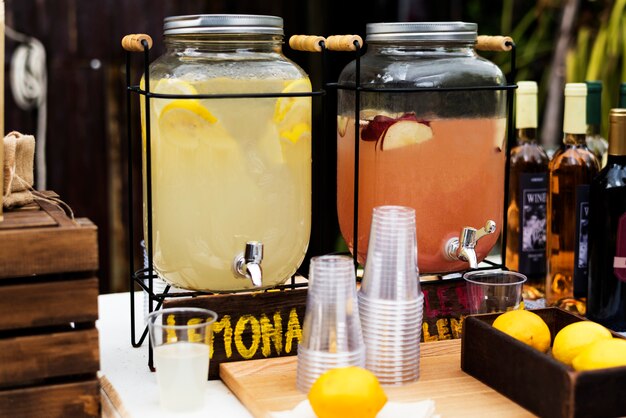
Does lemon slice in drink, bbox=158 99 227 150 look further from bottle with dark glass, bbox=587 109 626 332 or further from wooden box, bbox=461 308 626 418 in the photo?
bottle with dark glass, bbox=587 109 626 332

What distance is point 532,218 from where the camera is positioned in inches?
60.2

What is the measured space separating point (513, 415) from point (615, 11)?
5.32 ft

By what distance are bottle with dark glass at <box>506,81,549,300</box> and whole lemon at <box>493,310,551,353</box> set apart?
37 centimetres

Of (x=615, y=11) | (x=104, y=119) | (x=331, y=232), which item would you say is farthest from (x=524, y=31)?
(x=104, y=119)

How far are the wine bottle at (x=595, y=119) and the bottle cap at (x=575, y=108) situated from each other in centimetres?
7

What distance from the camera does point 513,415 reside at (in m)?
1.07

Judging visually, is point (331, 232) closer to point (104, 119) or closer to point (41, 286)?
point (104, 119)

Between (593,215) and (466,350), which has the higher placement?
(593,215)

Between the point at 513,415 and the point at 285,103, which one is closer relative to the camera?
the point at 513,415

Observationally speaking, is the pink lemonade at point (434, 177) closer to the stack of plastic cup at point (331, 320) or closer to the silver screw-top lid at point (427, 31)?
the silver screw-top lid at point (427, 31)

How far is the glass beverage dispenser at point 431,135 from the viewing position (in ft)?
4.18

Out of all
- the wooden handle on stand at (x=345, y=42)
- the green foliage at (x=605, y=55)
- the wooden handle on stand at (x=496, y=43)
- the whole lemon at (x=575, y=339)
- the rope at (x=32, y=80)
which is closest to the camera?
the whole lemon at (x=575, y=339)

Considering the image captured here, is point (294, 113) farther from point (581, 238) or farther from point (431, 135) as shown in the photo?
point (581, 238)

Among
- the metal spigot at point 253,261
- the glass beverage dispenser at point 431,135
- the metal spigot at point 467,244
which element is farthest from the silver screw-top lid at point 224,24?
the metal spigot at point 467,244
